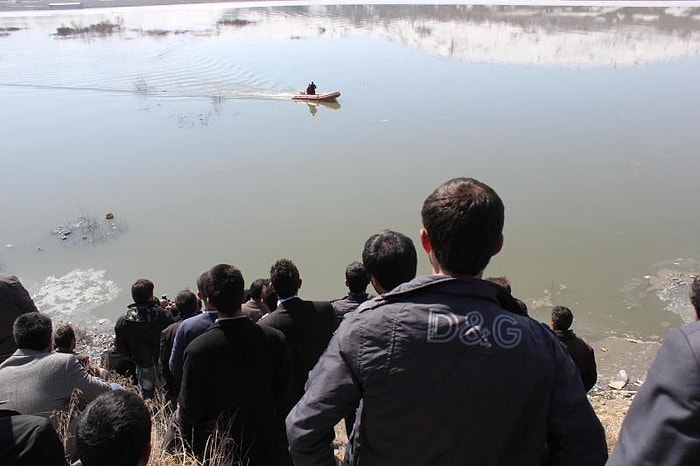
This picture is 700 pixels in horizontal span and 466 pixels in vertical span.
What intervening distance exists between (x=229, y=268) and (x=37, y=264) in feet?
28.6

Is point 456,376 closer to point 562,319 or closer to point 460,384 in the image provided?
point 460,384

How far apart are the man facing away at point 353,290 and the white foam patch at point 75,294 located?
19.2 ft

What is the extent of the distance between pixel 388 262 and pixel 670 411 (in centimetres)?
179

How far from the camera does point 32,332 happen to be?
3.12 m

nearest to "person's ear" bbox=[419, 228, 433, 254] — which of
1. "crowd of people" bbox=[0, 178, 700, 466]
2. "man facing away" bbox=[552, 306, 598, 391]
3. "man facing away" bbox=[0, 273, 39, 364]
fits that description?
"crowd of people" bbox=[0, 178, 700, 466]

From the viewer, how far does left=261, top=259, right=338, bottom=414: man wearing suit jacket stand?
12.3 ft

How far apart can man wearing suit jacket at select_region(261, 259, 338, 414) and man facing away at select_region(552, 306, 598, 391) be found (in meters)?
1.76

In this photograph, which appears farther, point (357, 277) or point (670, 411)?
point (357, 277)

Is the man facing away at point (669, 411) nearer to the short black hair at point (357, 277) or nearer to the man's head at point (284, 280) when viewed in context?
the man's head at point (284, 280)

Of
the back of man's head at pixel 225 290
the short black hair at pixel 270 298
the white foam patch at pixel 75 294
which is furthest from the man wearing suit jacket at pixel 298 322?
the white foam patch at pixel 75 294

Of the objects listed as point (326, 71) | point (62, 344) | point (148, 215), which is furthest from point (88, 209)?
point (326, 71)

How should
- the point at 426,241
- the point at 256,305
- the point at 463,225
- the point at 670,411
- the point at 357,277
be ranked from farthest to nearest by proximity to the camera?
the point at 256,305 → the point at 357,277 → the point at 426,241 → the point at 463,225 → the point at 670,411

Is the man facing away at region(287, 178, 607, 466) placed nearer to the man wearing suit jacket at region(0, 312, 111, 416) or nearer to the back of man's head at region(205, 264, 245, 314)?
the back of man's head at region(205, 264, 245, 314)

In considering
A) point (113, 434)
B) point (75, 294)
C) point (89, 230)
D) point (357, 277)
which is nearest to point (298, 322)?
point (357, 277)
